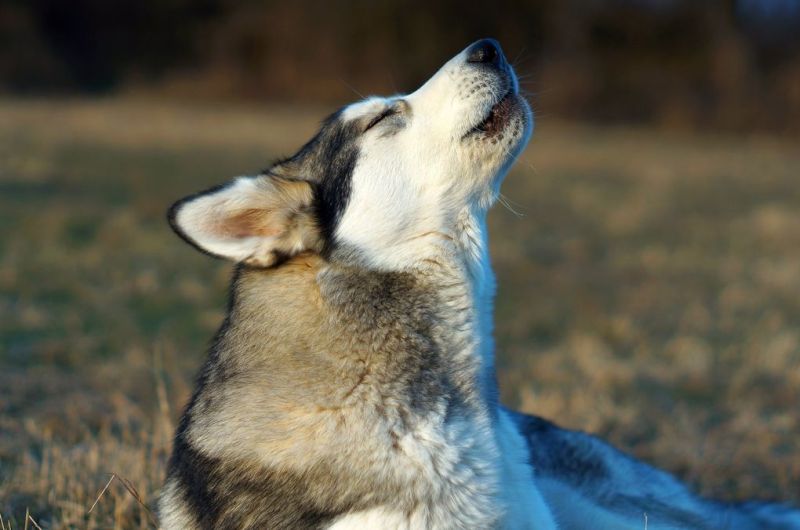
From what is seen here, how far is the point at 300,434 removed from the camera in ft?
10.1

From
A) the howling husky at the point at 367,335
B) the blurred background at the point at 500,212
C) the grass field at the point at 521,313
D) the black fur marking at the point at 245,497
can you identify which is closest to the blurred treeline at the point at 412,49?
the blurred background at the point at 500,212

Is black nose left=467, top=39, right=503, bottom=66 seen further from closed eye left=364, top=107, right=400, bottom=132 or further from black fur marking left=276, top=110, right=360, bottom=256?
black fur marking left=276, top=110, right=360, bottom=256

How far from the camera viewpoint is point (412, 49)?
3125 centimetres

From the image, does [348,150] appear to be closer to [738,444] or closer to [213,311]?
[738,444]

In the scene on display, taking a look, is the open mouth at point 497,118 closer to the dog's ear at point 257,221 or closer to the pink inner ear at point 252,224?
the dog's ear at point 257,221

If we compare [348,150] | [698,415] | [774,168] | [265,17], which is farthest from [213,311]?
[265,17]

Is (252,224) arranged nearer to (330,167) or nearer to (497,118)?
(330,167)

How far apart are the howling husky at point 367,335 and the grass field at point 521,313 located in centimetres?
112

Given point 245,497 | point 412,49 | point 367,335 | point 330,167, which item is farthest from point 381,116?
point 412,49

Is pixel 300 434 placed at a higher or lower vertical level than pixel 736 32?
lower

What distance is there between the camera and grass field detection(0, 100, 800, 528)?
17.8 ft

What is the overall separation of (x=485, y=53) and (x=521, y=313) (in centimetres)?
616

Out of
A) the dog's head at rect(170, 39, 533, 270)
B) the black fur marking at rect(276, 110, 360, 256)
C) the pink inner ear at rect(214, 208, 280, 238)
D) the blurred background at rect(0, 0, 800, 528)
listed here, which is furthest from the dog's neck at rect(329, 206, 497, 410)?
the blurred background at rect(0, 0, 800, 528)

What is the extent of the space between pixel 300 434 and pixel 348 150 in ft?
3.30
